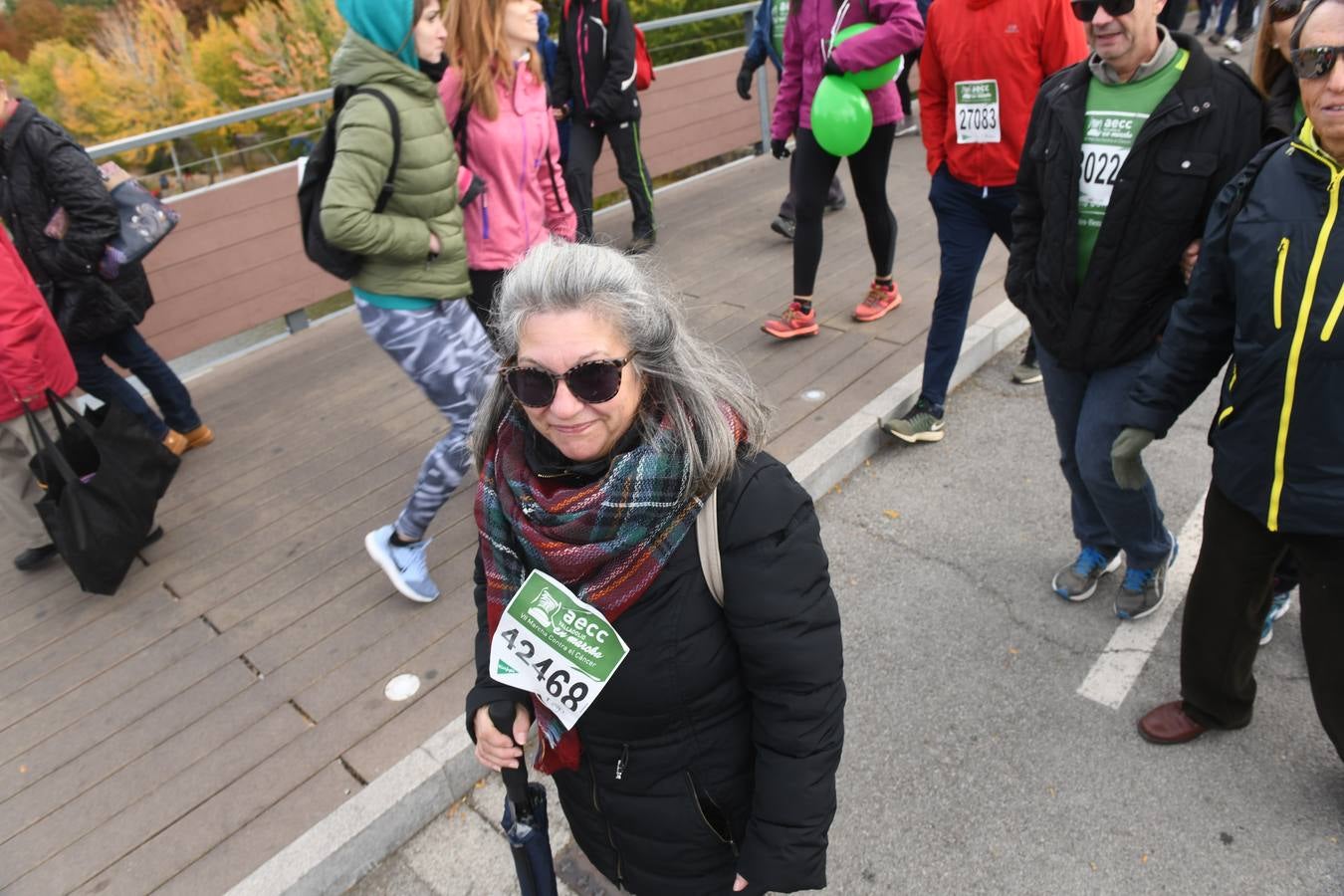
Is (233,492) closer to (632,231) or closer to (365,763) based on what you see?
(365,763)

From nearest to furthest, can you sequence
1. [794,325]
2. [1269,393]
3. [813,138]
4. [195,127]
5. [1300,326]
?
[1300,326] → [1269,393] → [813,138] → [794,325] → [195,127]

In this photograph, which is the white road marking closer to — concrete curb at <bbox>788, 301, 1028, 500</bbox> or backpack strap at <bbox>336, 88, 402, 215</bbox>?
concrete curb at <bbox>788, 301, 1028, 500</bbox>

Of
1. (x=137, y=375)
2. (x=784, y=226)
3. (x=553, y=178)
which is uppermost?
(x=553, y=178)

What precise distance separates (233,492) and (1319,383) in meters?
4.20

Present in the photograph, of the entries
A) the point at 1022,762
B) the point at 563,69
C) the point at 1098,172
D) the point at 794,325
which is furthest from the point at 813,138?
the point at 1022,762

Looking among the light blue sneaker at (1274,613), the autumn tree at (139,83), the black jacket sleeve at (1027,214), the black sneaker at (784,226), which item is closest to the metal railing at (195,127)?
the black sneaker at (784,226)

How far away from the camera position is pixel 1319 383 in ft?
6.25

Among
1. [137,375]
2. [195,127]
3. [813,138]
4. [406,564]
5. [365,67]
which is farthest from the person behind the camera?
[195,127]

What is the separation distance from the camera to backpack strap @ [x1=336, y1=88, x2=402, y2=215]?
9.73 feet

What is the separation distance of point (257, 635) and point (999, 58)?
3.48m

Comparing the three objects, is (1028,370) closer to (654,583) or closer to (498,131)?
(498,131)

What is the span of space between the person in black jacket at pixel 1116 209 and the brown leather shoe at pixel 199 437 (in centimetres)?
399

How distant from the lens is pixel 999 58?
3.53 metres

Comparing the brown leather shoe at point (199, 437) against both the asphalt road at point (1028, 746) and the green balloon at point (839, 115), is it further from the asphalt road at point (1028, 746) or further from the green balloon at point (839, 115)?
the green balloon at point (839, 115)
